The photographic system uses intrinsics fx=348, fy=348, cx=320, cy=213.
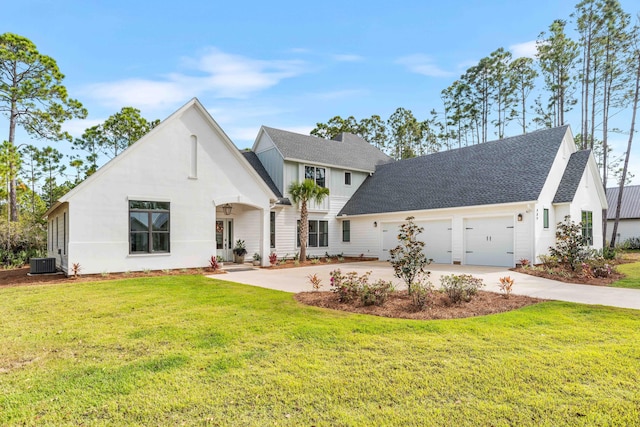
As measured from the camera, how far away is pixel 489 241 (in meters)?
15.6

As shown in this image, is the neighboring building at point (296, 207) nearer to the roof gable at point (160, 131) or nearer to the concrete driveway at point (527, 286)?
the roof gable at point (160, 131)

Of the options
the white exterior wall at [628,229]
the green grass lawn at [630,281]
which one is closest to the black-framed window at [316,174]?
the green grass lawn at [630,281]

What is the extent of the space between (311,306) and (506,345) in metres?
3.71

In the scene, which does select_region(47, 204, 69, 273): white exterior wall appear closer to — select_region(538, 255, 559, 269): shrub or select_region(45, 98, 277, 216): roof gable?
select_region(45, 98, 277, 216): roof gable

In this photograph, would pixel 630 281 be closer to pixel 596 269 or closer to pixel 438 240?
pixel 596 269

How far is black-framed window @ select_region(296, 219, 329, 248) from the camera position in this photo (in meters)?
20.4

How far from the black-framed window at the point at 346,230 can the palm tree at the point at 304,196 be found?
365 cm

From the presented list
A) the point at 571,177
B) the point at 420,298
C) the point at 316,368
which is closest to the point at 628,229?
the point at 571,177

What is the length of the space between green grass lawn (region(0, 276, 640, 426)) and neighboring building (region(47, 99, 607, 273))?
6.33m

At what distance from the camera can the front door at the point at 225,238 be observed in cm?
1725

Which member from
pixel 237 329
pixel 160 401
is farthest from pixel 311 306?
pixel 160 401

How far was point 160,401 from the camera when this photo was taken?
3.31m

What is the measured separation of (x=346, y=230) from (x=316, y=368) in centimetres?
1788

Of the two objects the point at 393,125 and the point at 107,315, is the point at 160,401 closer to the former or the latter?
the point at 107,315
